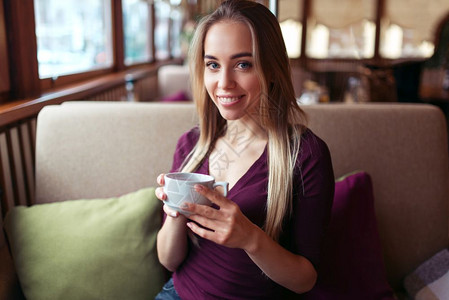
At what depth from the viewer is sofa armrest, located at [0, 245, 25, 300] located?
1.24 meters

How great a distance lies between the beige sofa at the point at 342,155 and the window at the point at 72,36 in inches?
34.3

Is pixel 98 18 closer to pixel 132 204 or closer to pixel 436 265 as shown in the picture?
pixel 132 204

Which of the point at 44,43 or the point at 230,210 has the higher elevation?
the point at 44,43

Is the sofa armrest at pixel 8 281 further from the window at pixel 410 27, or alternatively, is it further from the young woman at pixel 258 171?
the window at pixel 410 27

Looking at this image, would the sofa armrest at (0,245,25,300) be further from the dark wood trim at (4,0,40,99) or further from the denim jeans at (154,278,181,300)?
the dark wood trim at (4,0,40,99)

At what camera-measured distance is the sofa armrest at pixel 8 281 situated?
1.24 meters

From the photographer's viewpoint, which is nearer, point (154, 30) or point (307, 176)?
point (307, 176)

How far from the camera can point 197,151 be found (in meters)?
1.20

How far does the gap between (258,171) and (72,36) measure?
240 cm

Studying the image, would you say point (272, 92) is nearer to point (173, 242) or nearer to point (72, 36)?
point (173, 242)

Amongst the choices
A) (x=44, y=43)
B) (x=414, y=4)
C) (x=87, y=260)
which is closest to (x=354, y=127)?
(x=87, y=260)

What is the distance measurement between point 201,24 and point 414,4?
8.87m

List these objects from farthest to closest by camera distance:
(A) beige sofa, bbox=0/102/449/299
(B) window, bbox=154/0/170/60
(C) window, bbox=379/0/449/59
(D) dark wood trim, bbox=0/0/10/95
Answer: (C) window, bbox=379/0/449/59
(B) window, bbox=154/0/170/60
(D) dark wood trim, bbox=0/0/10/95
(A) beige sofa, bbox=0/102/449/299

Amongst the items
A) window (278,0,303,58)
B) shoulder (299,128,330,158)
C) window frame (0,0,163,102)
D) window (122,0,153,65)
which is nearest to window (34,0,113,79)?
window frame (0,0,163,102)
